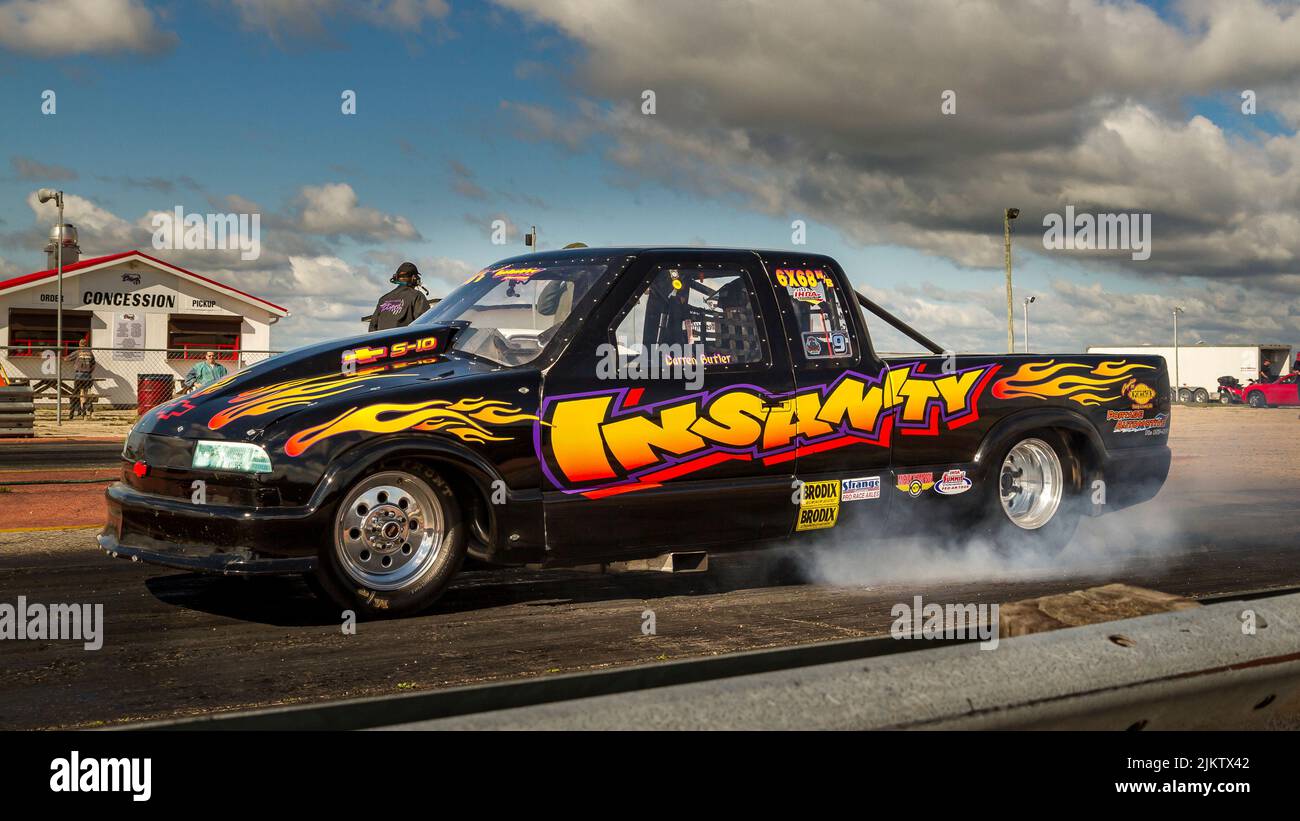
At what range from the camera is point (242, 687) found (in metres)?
3.91

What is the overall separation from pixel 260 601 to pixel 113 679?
1.42m

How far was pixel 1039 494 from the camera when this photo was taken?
7.18m

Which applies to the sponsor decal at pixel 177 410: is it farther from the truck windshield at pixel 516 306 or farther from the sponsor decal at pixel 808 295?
the sponsor decal at pixel 808 295

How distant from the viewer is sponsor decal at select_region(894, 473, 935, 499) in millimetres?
6352

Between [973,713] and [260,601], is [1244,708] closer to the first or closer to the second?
[973,713]

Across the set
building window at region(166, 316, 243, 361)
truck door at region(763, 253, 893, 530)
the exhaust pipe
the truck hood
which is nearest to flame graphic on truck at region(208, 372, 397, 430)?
the truck hood

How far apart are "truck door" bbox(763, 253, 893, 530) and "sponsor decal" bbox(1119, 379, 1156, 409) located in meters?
2.14

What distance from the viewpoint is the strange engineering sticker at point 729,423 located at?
535 centimetres

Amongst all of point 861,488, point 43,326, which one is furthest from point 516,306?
point 43,326

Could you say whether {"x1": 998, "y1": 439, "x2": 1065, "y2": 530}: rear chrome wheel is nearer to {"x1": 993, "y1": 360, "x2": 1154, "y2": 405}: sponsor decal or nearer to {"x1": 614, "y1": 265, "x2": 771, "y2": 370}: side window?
{"x1": 993, "y1": 360, "x2": 1154, "y2": 405}: sponsor decal

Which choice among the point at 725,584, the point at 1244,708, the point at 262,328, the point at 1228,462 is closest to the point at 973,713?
the point at 1244,708

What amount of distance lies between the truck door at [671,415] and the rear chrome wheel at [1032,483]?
190cm

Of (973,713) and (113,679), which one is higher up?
(973,713)

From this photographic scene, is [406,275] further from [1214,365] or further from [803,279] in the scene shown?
[1214,365]
